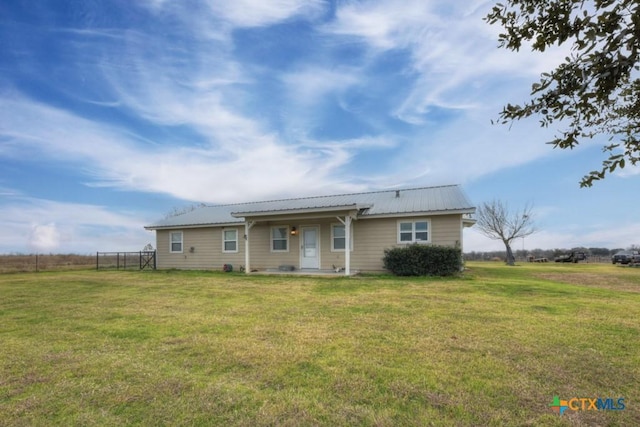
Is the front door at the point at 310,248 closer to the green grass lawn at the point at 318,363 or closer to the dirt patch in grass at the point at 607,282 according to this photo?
the green grass lawn at the point at 318,363

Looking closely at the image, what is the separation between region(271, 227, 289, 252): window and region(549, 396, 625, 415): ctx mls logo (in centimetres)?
1397

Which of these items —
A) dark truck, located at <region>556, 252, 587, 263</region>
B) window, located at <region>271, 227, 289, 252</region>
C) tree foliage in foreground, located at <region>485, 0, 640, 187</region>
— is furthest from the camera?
dark truck, located at <region>556, 252, 587, 263</region>

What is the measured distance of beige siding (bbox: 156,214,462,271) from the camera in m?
13.8

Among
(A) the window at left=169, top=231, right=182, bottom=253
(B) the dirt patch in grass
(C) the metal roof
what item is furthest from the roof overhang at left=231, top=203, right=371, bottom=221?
(B) the dirt patch in grass

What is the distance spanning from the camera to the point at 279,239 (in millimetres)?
16703

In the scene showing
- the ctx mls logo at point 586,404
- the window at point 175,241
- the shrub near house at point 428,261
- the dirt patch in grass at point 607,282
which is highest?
the window at point 175,241

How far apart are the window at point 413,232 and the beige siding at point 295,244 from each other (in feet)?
0.58

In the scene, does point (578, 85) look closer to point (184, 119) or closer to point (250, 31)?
point (250, 31)

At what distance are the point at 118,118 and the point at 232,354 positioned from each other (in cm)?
1411

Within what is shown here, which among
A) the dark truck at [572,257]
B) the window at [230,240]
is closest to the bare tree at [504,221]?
the dark truck at [572,257]

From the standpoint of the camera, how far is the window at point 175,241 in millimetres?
19781

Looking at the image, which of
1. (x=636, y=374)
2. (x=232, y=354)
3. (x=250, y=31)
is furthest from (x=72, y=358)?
(x=250, y=31)

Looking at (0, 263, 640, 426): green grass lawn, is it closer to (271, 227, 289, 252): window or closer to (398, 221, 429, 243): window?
(398, 221, 429, 243): window

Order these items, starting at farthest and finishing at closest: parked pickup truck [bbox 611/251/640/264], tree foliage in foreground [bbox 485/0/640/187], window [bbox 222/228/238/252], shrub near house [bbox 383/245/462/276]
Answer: parked pickup truck [bbox 611/251/640/264] < window [bbox 222/228/238/252] < shrub near house [bbox 383/245/462/276] < tree foliage in foreground [bbox 485/0/640/187]
